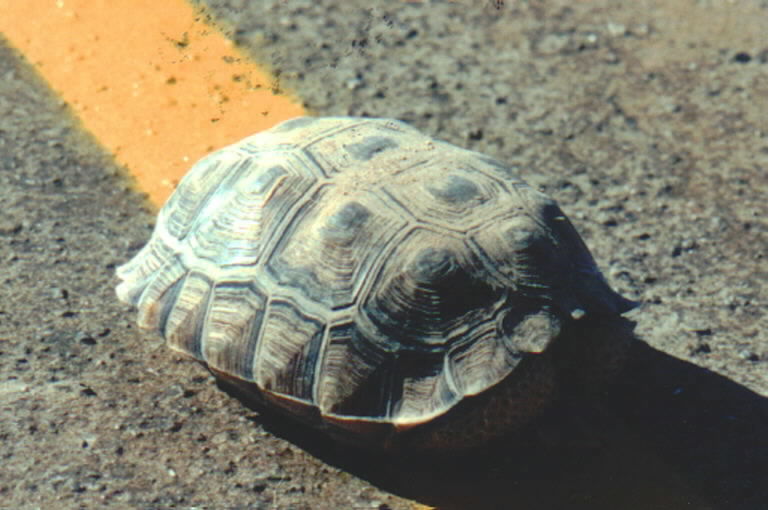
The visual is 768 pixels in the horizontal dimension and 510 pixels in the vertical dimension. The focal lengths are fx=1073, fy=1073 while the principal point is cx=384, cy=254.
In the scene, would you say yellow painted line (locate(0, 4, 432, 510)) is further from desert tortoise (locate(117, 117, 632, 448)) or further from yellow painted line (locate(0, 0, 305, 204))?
desert tortoise (locate(117, 117, 632, 448))

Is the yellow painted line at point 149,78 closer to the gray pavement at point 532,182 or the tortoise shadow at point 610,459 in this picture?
the gray pavement at point 532,182

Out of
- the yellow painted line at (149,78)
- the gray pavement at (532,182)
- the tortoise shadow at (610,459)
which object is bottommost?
the tortoise shadow at (610,459)

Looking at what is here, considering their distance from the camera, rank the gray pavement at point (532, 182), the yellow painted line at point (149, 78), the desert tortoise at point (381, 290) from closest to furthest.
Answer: the desert tortoise at point (381, 290) → the gray pavement at point (532, 182) → the yellow painted line at point (149, 78)

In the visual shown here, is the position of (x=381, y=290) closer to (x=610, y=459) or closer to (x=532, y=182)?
(x=610, y=459)

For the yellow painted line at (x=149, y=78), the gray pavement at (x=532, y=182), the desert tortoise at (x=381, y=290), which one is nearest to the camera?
the desert tortoise at (x=381, y=290)

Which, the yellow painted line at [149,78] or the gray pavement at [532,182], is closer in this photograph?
the gray pavement at [532,182]

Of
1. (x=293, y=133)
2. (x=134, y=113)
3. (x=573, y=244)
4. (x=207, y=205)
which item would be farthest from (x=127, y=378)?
(x=134, y=113)

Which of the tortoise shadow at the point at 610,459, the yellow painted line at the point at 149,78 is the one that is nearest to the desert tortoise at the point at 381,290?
the tortoise shadow at the point at 610,459

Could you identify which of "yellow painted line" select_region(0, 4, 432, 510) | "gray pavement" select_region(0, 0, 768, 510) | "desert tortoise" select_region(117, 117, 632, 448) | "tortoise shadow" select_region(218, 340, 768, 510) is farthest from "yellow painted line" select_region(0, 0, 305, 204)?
"tortoise shadow" select_region(218, 340, 768, 510)
